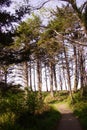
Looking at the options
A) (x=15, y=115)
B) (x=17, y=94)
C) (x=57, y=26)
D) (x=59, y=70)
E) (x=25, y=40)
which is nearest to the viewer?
(x=15, y=115)

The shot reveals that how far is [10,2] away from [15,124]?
8.08 metres

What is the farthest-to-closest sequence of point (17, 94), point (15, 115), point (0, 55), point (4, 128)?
point (17, 94) → point (0, 55) → point (15, 115) → point (4, 128)

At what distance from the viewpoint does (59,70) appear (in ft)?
265

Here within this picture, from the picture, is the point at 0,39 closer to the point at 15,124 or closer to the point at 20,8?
the point at 20,8

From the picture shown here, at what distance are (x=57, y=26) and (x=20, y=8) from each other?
30.8 feet

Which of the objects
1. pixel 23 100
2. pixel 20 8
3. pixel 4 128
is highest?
pixel 20 8

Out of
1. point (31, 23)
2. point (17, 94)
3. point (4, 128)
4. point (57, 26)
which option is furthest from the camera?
point (57, 26)

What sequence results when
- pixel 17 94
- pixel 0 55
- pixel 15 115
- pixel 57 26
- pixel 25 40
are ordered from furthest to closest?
pixel 25 40, pixel 57 26, pixel 17 94, pixel 0 55, pixel 15 115

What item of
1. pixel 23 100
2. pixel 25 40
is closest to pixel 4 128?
pixel 23 100

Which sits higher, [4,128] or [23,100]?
[23,100]

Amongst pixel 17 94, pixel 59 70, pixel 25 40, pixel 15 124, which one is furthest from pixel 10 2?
pixel 59 70

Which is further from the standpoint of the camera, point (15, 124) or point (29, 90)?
point (29, 90)

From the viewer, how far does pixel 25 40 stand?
4194cm

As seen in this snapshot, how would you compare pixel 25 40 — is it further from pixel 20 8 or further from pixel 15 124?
pixel 15 124
